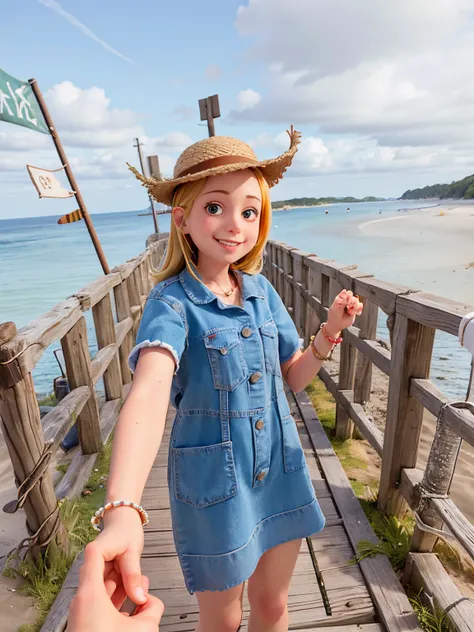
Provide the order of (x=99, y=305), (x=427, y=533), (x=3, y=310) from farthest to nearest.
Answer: (x=3, y=310), (x=99, y=305), (x=427, y=533)

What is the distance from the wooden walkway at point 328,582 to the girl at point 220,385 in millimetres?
786

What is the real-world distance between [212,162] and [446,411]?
4.59 feet

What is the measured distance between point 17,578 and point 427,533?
2114 mm

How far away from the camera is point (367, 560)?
Answer: 225 centimetres

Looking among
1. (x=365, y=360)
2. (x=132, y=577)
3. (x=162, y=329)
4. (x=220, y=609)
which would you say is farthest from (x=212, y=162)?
(x=365, y=360)

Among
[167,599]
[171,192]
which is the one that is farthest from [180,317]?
[167,599]

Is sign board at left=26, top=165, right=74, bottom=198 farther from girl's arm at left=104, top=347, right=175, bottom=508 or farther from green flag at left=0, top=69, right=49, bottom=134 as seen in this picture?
girl's arm at left=104, top=347, right=175, bottom=508

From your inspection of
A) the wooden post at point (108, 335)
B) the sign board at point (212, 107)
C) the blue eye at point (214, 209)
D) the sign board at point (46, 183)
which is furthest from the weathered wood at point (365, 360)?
the sign board at point (212, 107)

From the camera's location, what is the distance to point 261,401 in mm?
1358

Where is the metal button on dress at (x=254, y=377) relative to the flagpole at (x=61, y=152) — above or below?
below

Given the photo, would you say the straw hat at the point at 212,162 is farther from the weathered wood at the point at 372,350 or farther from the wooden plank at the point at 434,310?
the weathered wood at the point at 372,350

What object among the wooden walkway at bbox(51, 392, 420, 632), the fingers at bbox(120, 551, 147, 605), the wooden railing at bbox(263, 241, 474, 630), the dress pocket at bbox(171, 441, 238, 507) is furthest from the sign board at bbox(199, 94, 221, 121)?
the fingers at bbox(120, 551, 147, 605)

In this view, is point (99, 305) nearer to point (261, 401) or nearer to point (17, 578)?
point (17, 578)

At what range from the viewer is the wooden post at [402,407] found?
7.14 feet
